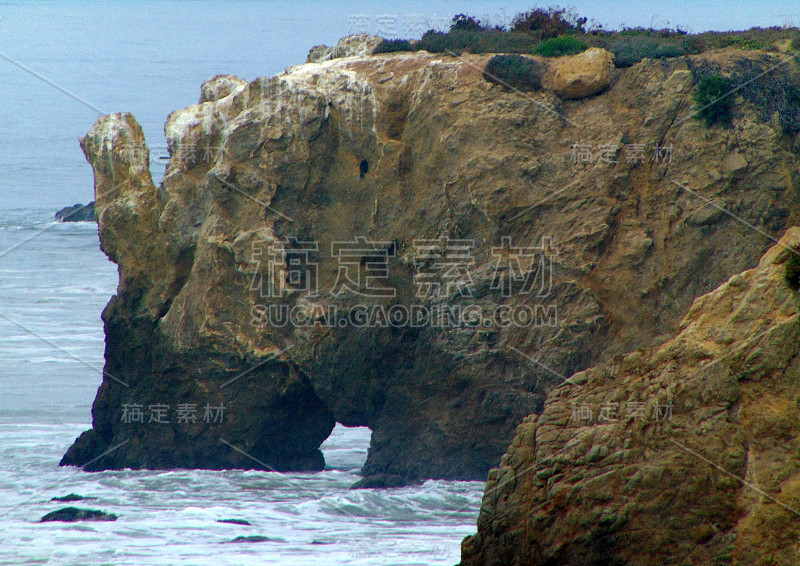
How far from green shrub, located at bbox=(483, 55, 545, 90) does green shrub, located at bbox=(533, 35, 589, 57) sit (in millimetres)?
1533

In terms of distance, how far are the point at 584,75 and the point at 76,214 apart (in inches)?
1844

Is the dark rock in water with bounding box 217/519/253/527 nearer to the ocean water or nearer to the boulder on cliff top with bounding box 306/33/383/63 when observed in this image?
the ocean water

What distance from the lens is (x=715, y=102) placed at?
18312 mm

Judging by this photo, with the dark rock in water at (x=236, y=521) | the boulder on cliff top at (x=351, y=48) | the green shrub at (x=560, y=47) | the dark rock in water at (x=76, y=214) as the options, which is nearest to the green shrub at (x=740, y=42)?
the green shrub at (x=560, y=47)

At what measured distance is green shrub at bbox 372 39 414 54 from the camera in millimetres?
22969

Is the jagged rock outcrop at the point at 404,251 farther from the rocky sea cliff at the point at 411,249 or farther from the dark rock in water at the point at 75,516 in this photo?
the dark rock in water at the point at 75,516

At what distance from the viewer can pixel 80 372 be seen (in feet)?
99.2

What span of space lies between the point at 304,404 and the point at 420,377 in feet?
10.1

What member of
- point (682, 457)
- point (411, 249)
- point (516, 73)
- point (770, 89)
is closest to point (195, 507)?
point (411, 249)

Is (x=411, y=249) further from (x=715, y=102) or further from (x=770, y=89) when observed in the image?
(x=770, y=89)

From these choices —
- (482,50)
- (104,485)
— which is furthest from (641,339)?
(104,485)

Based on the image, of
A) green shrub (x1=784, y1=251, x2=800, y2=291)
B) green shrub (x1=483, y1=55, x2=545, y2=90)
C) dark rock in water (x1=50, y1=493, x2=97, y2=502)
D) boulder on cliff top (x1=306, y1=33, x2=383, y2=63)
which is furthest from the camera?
boulder on cliff top (x1=306, y1=33, x2=383, y2=63)

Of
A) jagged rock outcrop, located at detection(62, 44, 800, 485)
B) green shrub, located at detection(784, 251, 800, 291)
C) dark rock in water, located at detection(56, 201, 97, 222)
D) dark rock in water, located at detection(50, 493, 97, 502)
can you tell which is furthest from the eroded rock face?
dark rock in water, located at detection(56, 201, 97, 222)

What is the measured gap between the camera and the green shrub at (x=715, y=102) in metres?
18.3
